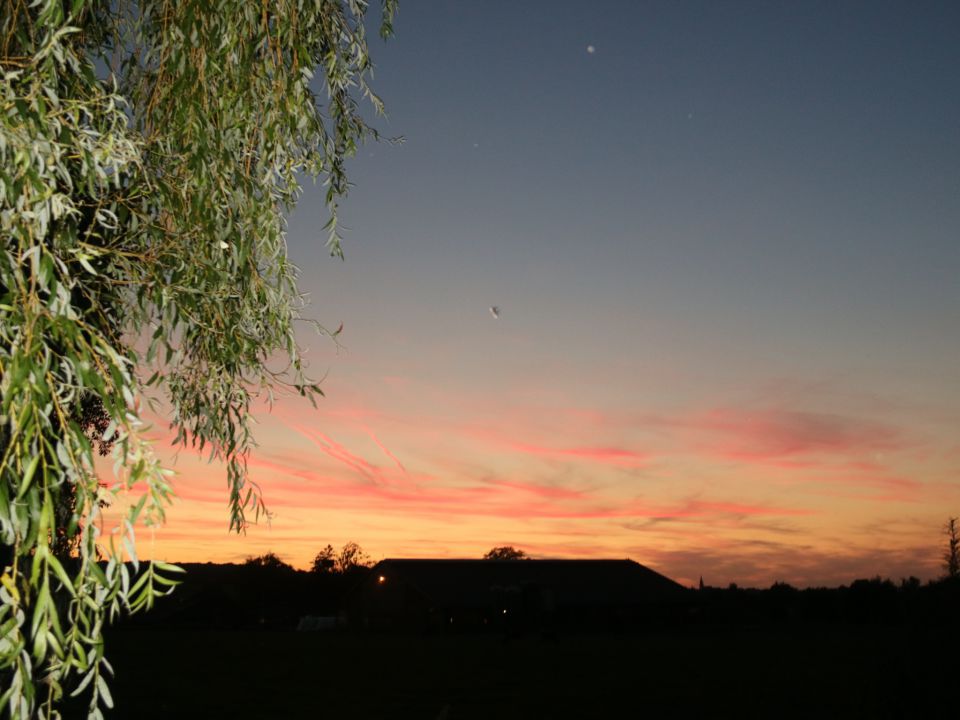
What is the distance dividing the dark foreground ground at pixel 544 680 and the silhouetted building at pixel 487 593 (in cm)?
1601

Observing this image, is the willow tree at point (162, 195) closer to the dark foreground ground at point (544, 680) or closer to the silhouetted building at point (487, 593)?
the dark foreground ground at point (544, 680)

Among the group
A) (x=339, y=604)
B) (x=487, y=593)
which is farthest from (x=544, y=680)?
(x=339, y=604)

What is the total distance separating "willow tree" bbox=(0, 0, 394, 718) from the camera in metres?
4.72

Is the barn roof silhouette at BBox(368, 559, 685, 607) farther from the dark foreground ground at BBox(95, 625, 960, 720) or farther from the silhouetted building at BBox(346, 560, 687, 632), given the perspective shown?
the dark foreground ground at BBox(95, 625, 960, 720)

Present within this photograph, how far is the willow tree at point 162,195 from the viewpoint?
472 cm

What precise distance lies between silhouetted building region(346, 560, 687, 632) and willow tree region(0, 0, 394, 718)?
5025 centimetres

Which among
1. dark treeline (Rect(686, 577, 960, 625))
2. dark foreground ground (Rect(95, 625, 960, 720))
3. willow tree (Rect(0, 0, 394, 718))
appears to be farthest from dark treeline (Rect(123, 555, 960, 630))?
willow tree (Rect(0, 0, 394, 718))

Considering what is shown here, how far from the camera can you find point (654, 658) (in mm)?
35250

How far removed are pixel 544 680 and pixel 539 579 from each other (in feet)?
139

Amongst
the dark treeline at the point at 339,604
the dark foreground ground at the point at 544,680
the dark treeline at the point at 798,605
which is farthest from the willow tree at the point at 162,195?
the dark treeline at the point at 798,605

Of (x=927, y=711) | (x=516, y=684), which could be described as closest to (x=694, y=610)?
(x=516, y=684)

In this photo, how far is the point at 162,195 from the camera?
6.62 m

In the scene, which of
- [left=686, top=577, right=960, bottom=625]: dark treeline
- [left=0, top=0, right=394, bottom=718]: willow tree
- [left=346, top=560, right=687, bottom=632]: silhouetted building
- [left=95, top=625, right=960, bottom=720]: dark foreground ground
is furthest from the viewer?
[left=686, top=577, right=960, bottom=625]: dark treeline

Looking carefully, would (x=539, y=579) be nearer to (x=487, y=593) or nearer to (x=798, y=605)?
(x=487, y=593)
